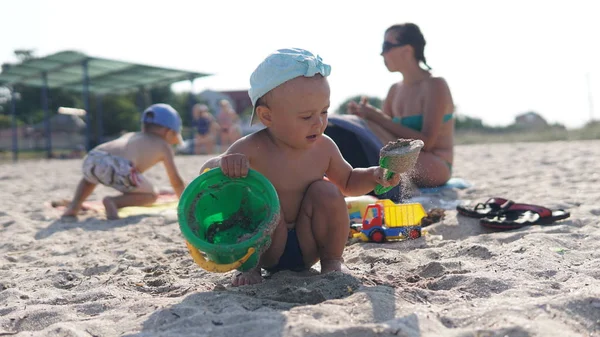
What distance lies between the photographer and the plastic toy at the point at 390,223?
265 cm

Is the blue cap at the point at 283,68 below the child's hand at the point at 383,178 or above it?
above

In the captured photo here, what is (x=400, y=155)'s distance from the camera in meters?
1.81

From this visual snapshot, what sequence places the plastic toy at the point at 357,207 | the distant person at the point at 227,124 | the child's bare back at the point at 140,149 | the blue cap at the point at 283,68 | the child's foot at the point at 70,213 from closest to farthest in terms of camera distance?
1. the blue cap at the point at 283,68
2. the plastic toy at the point at 357,207
3. the child's foot at the point at 70,213
4. the child's bare back at the point at 140,149
5. the distant person at the point at 227,124

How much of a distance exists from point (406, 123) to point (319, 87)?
239 cm

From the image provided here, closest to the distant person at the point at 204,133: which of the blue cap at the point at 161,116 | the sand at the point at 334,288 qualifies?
the blue cap at the point at 161,116

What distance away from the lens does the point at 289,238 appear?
2.09 meters

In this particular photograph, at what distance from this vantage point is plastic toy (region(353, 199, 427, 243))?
2.65m

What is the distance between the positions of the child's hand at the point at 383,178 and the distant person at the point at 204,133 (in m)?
10.7

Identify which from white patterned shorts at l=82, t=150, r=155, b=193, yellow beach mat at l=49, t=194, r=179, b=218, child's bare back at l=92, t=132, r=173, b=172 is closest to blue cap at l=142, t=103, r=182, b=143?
child's bare back at l=92, t=132, r=173, b=172

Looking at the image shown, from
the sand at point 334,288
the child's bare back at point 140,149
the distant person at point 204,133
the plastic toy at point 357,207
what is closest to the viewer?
the sand at point 334,288

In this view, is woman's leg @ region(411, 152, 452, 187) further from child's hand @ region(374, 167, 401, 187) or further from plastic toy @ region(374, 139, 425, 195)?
plastic toy @ region(374, 139, 425, 195)

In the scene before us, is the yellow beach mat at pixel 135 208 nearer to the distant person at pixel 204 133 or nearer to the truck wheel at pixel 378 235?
the truck wheel at pixel 378 235

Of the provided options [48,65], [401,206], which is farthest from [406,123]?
[48,65]

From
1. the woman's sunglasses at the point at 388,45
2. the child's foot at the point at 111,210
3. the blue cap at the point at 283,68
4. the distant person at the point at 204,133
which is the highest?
the woman's sunglasses at the point at 388,45
